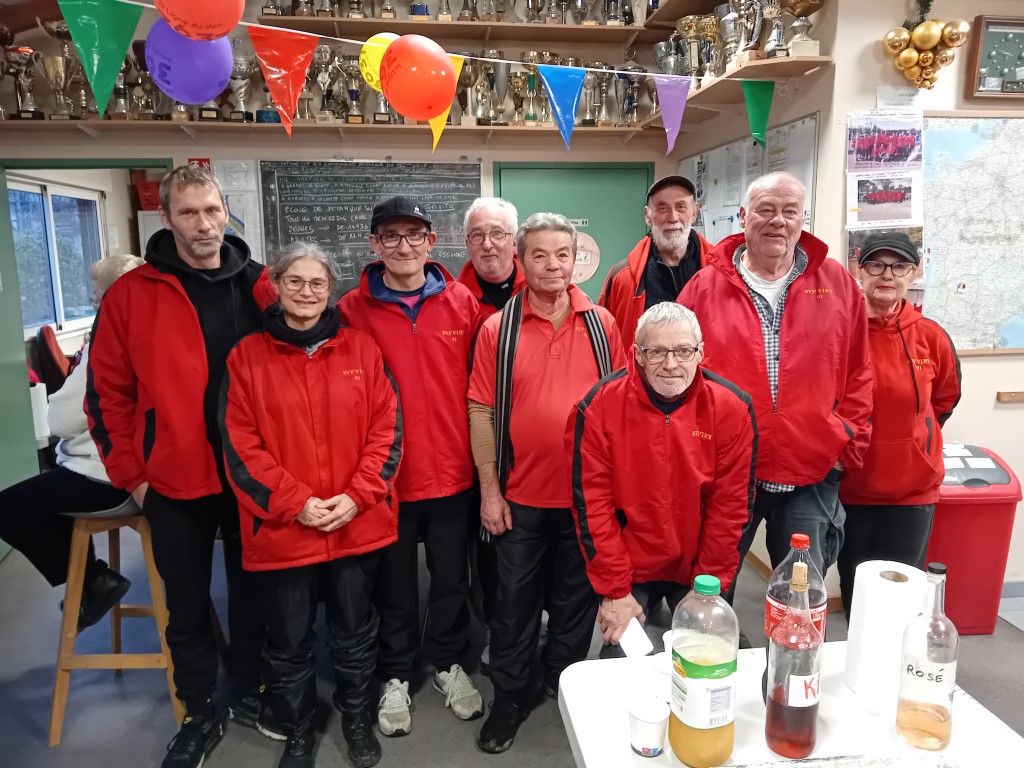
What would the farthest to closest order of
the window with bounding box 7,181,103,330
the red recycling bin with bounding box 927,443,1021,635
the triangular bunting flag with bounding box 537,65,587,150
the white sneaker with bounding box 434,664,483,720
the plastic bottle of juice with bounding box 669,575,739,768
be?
the window with bounding box 7,181,103,330, the triangular bunting flag with bounding box 537,65,587,150, the red recycling bin with bounding box 927,443,1021,635, the white sneaker with bounding box 434,664,483,720, the plastic bottle of juice with bounding box 669,575,739,768

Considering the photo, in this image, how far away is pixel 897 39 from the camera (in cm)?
259

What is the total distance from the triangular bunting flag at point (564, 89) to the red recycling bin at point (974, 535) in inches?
83.3

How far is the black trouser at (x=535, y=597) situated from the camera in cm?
201

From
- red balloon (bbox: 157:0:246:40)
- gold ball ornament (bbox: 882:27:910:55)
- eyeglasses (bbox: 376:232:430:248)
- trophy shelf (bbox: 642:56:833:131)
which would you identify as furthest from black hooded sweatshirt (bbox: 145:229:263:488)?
gold ball ornament (bbox: 882:27:910:55)

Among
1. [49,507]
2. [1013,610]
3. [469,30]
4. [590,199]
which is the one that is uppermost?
[469,30]

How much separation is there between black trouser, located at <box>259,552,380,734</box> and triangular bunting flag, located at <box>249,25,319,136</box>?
1.68 meters

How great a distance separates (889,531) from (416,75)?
2223mm

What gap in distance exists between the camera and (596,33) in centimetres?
384

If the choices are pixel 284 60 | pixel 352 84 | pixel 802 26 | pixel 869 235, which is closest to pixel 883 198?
pixel 869 235

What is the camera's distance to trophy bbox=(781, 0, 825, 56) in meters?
2.63

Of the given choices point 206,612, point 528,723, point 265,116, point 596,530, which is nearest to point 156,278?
point 206,612

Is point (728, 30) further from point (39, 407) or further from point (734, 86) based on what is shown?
point (39, 407)

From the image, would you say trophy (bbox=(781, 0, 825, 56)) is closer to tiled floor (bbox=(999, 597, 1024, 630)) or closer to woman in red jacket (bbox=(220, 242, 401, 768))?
woman in red jacket (bbox=(220, 242, 401, 768))

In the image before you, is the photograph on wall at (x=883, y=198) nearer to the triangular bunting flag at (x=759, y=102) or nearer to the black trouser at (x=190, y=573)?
the triangular bunting flag at (x=759, y=102)
